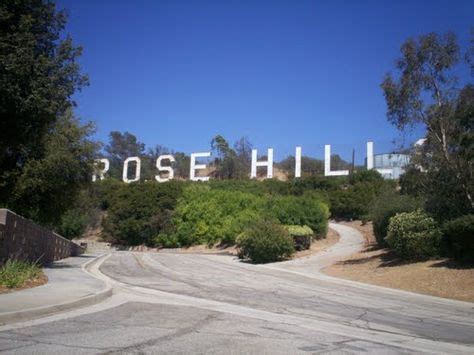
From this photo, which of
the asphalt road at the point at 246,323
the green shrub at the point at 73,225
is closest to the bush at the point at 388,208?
the asphalt road at the point at 246,323

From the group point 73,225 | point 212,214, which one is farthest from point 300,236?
point 73,225

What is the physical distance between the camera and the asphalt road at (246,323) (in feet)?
26.3

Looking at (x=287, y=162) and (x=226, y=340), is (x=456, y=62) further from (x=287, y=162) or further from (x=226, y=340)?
(x=287, y=162)

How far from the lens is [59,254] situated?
29531 millimetres

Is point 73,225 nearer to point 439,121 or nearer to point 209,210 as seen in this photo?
point 209,210

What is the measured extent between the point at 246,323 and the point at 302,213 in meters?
32.2

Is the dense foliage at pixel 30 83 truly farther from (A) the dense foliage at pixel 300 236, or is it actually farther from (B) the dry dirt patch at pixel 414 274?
(A) the dense foliage at pixel 300 236

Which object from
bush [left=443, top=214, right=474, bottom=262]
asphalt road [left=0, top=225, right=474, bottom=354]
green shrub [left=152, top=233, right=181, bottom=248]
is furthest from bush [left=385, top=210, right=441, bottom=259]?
green shrub [left=152, top=233, right=181, bottom=248]

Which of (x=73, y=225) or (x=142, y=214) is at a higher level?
(x=142, y=214)

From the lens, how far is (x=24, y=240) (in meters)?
19.0

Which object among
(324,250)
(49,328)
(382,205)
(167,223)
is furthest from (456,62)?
(167,223)

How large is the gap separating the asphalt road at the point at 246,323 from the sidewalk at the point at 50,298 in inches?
11.0

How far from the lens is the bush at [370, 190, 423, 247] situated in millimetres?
30062

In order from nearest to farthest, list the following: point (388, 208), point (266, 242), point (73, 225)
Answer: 1. point (388, 208)
2. point (266, 242)
3. point (73, 225)
